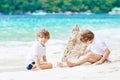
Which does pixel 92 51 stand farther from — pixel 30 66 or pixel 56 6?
pixel 56 6

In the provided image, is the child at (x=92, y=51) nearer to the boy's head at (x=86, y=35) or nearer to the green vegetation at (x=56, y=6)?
the boy's head at (x=86, y=35)

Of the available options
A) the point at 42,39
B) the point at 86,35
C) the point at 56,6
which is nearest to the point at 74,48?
the point at 86,35

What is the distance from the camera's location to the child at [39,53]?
731 centimetres

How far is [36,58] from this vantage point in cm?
736

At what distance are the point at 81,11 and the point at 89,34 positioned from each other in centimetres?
9585

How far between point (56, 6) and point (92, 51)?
9256 cm

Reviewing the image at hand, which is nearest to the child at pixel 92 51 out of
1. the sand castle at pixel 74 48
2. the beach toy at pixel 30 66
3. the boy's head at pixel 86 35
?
the boy's head at pixel 86 35

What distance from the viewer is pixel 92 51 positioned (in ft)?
25.5

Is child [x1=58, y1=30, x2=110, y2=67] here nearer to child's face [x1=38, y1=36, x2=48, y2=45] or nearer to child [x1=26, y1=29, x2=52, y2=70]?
child [x1=26, y1=29, x2=52, y2=70]

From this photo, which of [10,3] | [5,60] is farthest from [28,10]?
[5,60]

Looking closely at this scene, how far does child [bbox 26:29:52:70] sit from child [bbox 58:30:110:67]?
1.14ft

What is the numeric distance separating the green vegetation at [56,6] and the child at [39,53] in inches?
3351

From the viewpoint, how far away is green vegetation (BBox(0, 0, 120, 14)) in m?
93.5

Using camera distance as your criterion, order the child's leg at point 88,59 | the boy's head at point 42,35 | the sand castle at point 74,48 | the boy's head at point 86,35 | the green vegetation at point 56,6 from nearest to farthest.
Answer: the boy's head at point 42,35, the boy's head at point 86,35, the child's leg at point 88,59, the sand castle at point 74,48, the green vegetation at point 56,6
